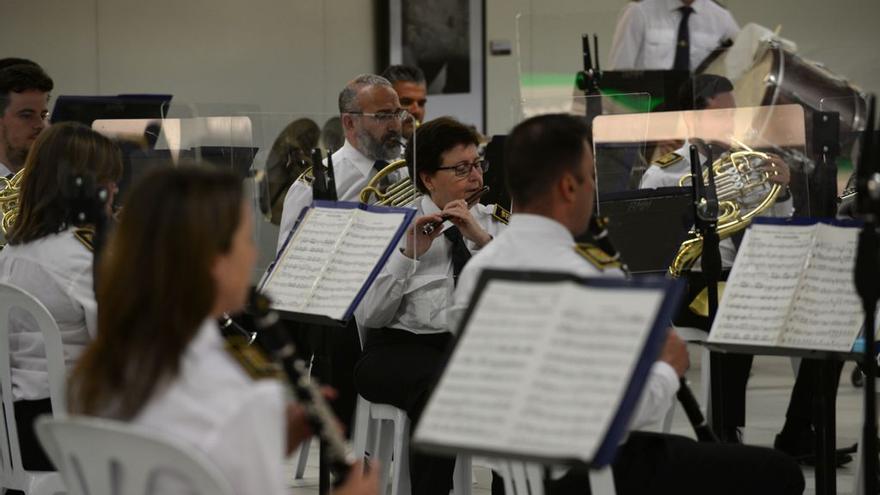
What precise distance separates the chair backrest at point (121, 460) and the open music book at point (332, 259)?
1.32 metres

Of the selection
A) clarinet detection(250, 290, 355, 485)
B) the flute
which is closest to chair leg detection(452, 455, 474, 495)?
the flute

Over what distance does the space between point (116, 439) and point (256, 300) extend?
47 cm

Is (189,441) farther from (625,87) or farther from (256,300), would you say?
(625,87)

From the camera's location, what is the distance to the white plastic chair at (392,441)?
152 inches

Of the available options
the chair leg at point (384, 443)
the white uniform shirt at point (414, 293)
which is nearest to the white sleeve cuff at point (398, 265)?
the white uniform shirt at point (414, 293)

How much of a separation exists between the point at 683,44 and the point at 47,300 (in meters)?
4.44

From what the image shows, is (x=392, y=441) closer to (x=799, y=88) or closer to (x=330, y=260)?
(x=330, y=260)

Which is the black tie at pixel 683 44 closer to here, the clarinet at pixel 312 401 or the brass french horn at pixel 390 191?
the brass french horn at pixel 390 191

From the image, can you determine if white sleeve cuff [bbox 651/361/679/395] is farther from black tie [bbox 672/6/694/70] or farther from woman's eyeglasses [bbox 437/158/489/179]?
black tie [bbox 672/6/694/70]

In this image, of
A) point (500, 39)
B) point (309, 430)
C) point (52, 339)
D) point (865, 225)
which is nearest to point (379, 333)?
point (52, 339)

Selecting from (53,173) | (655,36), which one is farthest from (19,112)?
(655,36)

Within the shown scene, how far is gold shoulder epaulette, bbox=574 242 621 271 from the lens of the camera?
271cm

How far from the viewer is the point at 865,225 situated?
277cm

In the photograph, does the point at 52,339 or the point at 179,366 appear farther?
the point at 52,339
